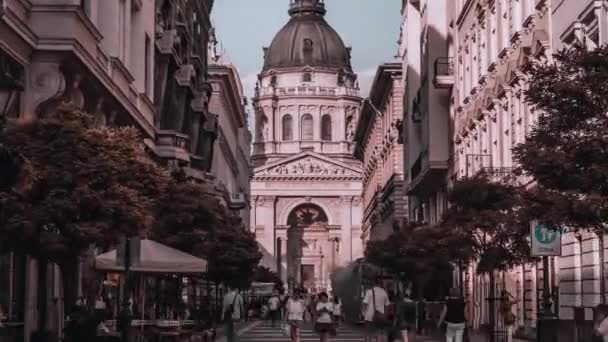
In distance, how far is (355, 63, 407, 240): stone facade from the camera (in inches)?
3125

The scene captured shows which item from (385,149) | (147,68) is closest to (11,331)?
(147,68)

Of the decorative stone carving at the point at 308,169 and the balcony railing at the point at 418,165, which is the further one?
the decorative stone carving at the point at 308,169

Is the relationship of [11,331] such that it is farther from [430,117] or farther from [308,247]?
[308,247]

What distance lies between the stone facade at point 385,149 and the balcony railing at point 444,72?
35.6 ft

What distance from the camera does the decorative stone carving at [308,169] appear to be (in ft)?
593

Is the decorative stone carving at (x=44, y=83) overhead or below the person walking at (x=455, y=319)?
overhead

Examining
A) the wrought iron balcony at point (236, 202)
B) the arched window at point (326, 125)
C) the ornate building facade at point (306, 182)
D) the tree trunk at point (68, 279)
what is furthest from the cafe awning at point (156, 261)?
the arched window at point (326, 125)

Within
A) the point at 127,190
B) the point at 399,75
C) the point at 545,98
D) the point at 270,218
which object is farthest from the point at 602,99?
the point at 270,218

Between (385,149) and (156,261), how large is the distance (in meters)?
66.6

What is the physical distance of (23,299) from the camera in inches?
1106

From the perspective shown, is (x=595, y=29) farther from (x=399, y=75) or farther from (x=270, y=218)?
(x=270, y=218)

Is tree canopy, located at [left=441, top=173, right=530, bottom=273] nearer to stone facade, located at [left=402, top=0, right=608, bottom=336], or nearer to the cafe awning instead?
stone facade, located at [left=402, top=0, right=608, bottom=336]

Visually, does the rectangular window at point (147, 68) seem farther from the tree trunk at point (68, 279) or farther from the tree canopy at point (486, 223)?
the tree trunk at point (68, 279)

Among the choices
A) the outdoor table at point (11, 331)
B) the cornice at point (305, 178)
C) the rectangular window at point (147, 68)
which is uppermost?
the cornice at point (305, 178)
